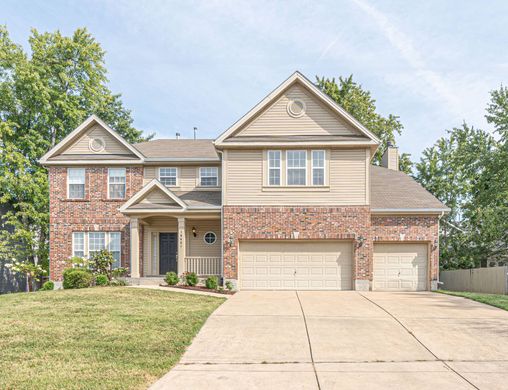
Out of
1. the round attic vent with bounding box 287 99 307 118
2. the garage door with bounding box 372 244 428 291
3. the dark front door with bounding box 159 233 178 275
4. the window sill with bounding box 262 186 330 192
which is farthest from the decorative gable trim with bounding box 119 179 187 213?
the garage door with bounding box 372 244 428 291

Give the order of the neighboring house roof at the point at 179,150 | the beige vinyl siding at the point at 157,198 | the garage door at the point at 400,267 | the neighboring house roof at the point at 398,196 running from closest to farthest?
the neighboring house roof at the point at 398,196
the garage door at the point at 400,267
the beige vinyl siding at the point at 157,198
the neighboring house roof at the point at 179,150

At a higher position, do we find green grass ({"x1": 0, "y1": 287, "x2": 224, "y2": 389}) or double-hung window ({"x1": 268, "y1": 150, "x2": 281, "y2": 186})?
double-hung window ({"x1": 268, "y1": 150, "x2": 281, "y2": 186})

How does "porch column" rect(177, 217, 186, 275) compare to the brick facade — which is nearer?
the brick facade

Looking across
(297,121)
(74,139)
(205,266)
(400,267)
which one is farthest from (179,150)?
(400,267)

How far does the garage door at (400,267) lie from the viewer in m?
15.8

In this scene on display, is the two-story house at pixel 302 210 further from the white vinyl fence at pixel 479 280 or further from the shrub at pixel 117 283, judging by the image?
the white vinyl fence at pixel 479 280

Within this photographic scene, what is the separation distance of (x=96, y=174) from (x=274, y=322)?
1267cm

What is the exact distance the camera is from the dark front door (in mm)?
17797

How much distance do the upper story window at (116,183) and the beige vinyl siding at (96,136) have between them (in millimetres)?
935

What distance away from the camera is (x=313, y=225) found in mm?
15156

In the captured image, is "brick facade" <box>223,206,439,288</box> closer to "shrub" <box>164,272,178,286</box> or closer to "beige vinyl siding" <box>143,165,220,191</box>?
"shrub" <box>164,272,178,286</box>

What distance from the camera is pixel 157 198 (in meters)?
16.3

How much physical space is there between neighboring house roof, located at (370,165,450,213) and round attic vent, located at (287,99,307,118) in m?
5.03

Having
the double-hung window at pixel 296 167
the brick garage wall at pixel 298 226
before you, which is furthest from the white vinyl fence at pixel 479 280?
the double-hung window at pixel 296 167
